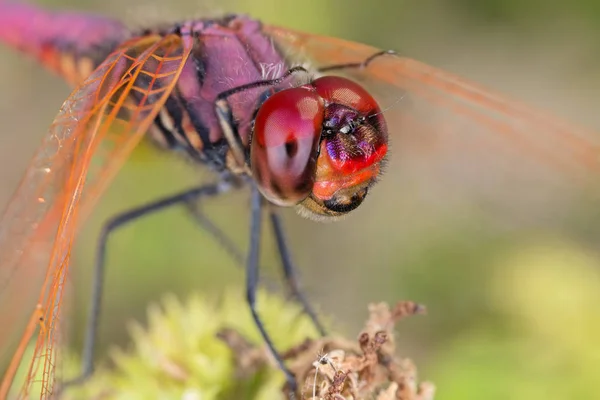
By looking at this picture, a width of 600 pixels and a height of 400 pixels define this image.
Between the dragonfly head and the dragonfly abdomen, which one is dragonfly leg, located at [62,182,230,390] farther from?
the dragonfly head

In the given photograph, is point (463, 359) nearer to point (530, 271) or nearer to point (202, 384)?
point (530, 271)

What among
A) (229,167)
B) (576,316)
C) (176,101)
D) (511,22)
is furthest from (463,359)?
(511,22)

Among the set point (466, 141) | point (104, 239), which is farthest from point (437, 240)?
point (104, 239)

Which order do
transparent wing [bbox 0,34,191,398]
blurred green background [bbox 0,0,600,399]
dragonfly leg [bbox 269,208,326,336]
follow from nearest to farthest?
transparent wing [bbox 0,34,191,398]
dragonfly leg [bbox 269,208,326,336]
blurred green background [bbox 0,0,600,399]

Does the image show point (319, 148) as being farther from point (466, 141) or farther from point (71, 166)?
point (466, 141)

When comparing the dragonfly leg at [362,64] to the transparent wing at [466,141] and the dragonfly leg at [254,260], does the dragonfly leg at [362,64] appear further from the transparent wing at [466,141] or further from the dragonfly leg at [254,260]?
the dragonfly leg at [254,260]

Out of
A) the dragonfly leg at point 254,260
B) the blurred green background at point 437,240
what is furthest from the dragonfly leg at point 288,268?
the blurred green background at point 437,240

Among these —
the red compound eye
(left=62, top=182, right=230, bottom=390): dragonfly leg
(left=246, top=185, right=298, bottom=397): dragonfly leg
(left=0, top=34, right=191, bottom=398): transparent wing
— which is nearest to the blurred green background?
(left=62, top=182, right=230, bottom=390): dragonfly leg
